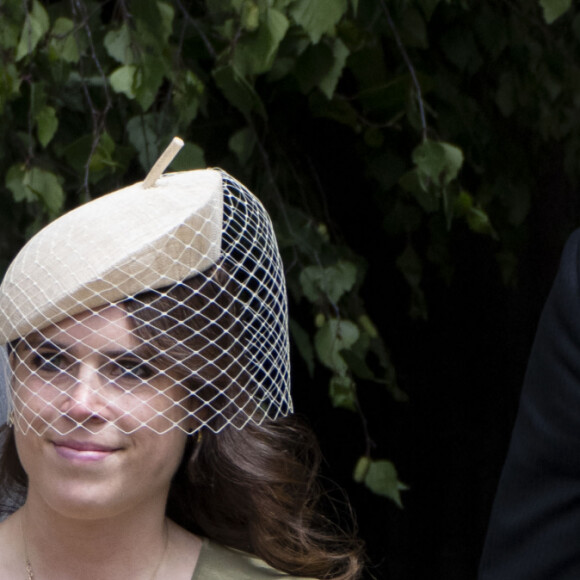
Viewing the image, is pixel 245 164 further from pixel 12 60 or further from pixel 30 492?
pixel 30 492

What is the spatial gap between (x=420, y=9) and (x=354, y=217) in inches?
32.0

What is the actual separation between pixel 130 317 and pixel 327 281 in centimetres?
91

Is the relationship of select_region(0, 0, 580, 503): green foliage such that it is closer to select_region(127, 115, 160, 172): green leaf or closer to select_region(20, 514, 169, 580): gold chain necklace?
select_region(127, 115, 160, 172): green leaf

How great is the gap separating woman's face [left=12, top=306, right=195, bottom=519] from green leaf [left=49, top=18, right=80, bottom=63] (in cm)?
81

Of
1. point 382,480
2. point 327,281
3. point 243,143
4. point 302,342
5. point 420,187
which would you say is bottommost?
point 382,480

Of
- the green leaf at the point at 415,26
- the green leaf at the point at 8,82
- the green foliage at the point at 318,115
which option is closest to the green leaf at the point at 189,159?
the green foliage at the point at 318,115

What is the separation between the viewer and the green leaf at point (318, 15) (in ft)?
6.73

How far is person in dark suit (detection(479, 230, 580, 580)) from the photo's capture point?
59.5 inches

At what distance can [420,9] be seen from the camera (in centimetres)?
259

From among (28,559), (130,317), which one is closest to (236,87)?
(130,317)

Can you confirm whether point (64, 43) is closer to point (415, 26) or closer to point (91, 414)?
point (415, 26)

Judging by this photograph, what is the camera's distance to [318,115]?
264 cm

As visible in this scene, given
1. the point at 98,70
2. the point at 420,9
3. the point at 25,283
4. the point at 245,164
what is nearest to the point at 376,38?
the point at 420,9

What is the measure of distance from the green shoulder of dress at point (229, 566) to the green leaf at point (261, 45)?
0.89 m
